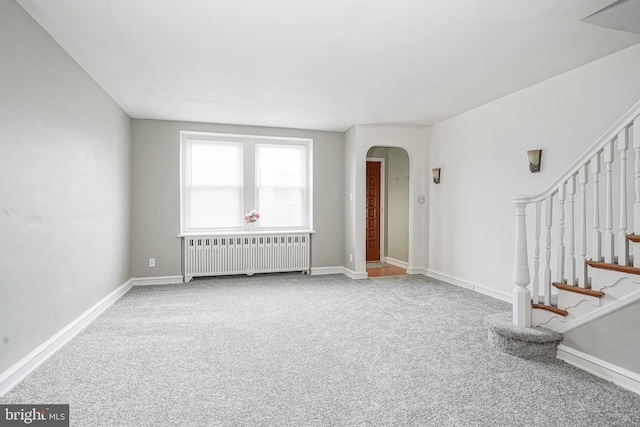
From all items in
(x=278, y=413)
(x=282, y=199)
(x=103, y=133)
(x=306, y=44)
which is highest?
(x=306, y=44)

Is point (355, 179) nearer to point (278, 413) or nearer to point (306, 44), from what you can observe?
point (306, 44)

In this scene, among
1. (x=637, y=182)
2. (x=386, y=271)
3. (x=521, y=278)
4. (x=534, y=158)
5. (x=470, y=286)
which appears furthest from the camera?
(x=386, y=271)

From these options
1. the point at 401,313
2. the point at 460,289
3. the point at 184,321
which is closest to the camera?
the point at 184,321

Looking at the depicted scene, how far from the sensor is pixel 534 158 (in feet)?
12.0

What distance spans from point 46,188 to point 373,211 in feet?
18.9

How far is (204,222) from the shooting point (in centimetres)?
553

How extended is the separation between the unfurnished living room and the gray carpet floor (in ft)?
0.07

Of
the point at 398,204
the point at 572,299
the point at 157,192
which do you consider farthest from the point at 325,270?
the point at 572,299

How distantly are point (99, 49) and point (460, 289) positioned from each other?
497 cm

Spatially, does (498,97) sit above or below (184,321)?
above

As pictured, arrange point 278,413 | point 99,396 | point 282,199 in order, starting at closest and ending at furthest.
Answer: point 278,413 → point 99,396 → point 282,199

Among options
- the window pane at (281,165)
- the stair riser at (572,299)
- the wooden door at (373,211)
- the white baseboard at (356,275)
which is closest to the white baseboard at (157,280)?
the window pane at (281,165)

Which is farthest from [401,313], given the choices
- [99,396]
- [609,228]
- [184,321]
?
[99,396]

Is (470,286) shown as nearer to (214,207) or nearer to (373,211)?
(373,211)
